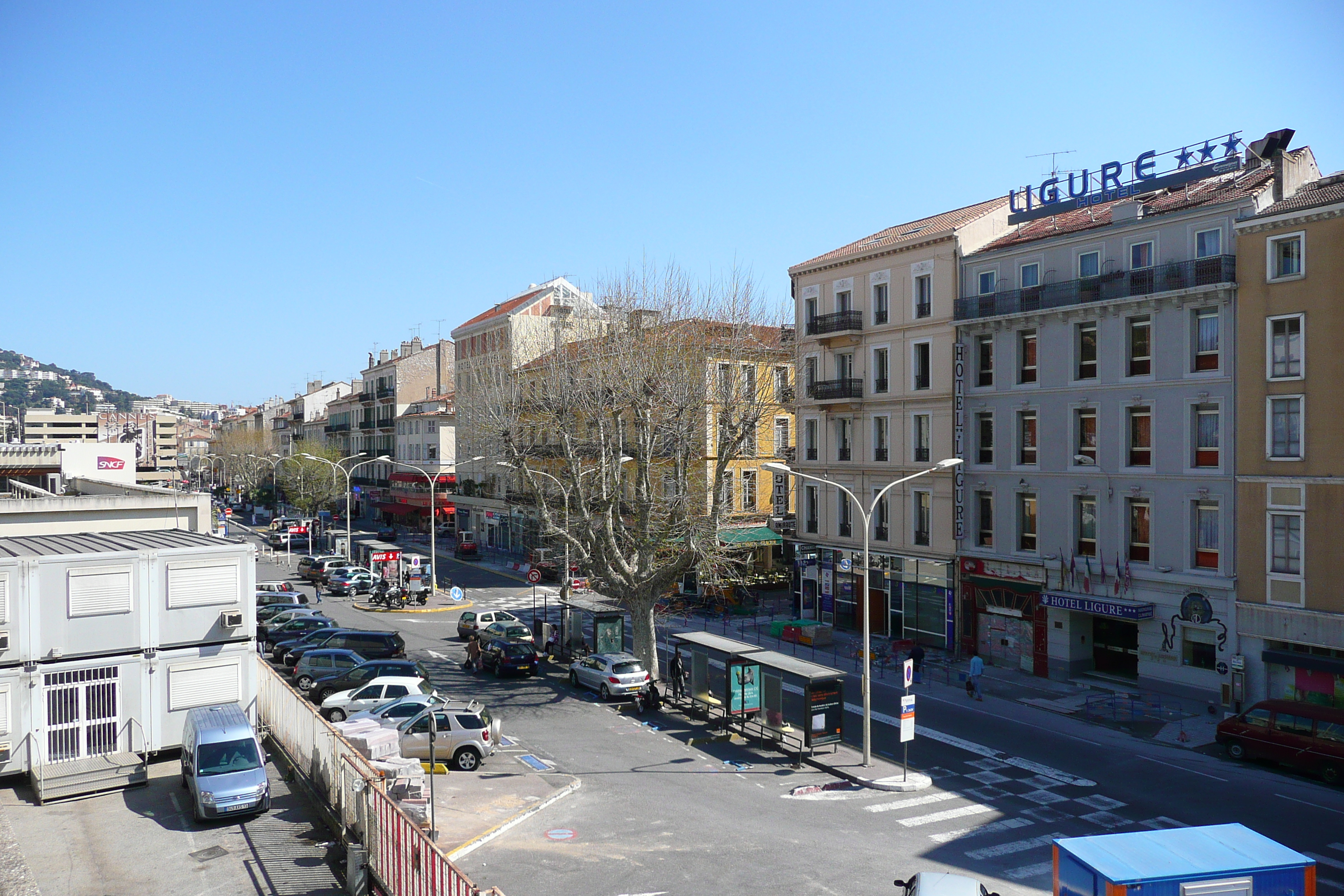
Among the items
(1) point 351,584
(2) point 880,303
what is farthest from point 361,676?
(1) point 351,584

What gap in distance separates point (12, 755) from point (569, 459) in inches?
691

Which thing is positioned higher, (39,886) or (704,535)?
(704,535)

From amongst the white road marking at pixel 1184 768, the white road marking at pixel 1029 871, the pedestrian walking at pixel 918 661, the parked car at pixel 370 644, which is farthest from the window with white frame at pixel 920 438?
the white road marking at pixel 1029 871

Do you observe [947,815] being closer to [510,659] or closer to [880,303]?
[510,659]

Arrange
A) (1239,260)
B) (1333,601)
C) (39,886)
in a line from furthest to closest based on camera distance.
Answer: (1239,260) → (1333,601) → (39,886)

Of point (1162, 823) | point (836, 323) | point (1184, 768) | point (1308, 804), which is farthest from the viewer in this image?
point (836, 323)

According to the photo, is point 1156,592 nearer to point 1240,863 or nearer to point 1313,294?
point 1313,294

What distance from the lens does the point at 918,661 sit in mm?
35000

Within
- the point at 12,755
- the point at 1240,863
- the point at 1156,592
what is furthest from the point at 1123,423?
the point at 12,755

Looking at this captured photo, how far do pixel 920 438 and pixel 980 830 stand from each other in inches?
883

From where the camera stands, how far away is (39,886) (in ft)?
45.7

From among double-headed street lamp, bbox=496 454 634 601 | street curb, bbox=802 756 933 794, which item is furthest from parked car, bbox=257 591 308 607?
street curb, bbox=802 756 933 794

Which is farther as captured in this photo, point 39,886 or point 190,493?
point 190,493

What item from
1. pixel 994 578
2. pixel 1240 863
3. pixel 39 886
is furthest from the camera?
pixel 994 578
